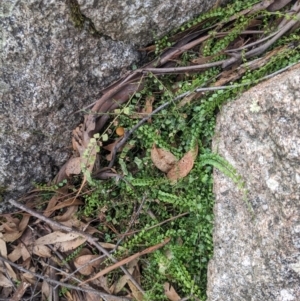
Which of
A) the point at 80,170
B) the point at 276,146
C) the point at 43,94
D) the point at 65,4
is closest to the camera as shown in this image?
the point at 276,146

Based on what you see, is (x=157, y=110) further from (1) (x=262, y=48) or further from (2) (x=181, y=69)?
(1) (x=262, y=48)

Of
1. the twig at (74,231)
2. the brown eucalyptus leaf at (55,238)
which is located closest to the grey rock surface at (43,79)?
the twig at (74,231)

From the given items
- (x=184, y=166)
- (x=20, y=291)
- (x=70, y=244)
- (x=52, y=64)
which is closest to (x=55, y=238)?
(x=70, y=244)

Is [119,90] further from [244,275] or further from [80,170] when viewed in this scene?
[244,275]

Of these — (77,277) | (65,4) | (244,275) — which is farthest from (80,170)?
(244,275)

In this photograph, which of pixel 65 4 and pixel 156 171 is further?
pixel 156 171

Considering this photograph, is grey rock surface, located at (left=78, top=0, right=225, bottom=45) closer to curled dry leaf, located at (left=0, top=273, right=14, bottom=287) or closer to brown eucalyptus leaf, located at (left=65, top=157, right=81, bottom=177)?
brown eucalyptus leaf, located at (left=65, top=157, right=81, bottom=177)
